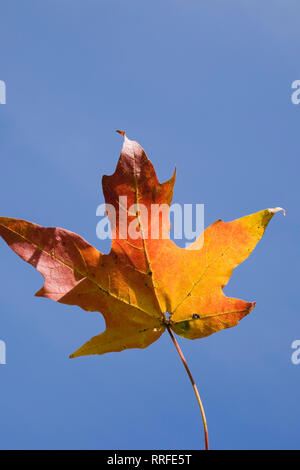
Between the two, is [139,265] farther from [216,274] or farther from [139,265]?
[216,274]

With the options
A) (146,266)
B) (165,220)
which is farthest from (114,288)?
(165,220)

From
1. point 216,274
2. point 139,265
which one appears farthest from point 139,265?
point 216,274

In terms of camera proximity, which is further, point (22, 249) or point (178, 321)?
point (178, 321)
